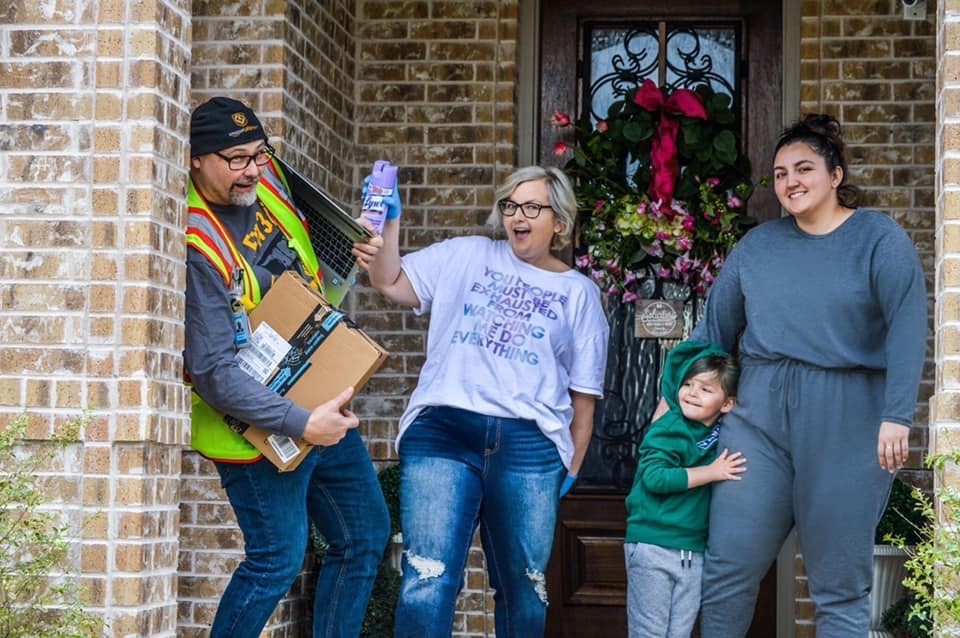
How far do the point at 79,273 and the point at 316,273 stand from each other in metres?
0.71

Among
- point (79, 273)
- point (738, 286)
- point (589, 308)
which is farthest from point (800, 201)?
point (79, 273)

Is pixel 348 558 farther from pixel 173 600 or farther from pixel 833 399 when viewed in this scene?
pixel 833 399

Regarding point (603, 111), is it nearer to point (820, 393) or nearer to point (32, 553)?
point (820, 393)

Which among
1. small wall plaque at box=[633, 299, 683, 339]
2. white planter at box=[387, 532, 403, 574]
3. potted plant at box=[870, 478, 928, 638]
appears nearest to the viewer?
potted plant at box=[870, 478, 928, 638]

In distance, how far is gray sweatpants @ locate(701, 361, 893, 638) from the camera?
4191mm

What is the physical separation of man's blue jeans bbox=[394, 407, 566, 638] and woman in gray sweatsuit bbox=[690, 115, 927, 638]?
55 centimetres

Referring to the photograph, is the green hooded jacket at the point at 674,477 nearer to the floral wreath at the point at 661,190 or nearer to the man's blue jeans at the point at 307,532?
the man's blue jeans at the point at 307,532

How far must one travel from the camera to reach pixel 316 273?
14.0ft

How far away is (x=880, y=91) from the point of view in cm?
602

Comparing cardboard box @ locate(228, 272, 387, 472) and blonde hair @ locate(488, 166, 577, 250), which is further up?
blonde hair @ locate(488, 166, 577, 250)

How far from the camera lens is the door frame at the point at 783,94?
6.09 meters

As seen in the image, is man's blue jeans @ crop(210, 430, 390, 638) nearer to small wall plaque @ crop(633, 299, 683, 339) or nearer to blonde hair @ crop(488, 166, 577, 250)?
blonde hair @ crop(488, 166, 577, 250)

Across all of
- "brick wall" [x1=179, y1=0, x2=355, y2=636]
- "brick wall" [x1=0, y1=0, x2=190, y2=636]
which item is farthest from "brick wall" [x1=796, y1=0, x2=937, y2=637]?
"brick wall" [x1=0, y1=0, x2=190, y2=636]

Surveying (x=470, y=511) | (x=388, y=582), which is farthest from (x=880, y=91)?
(x=388, y=582)
